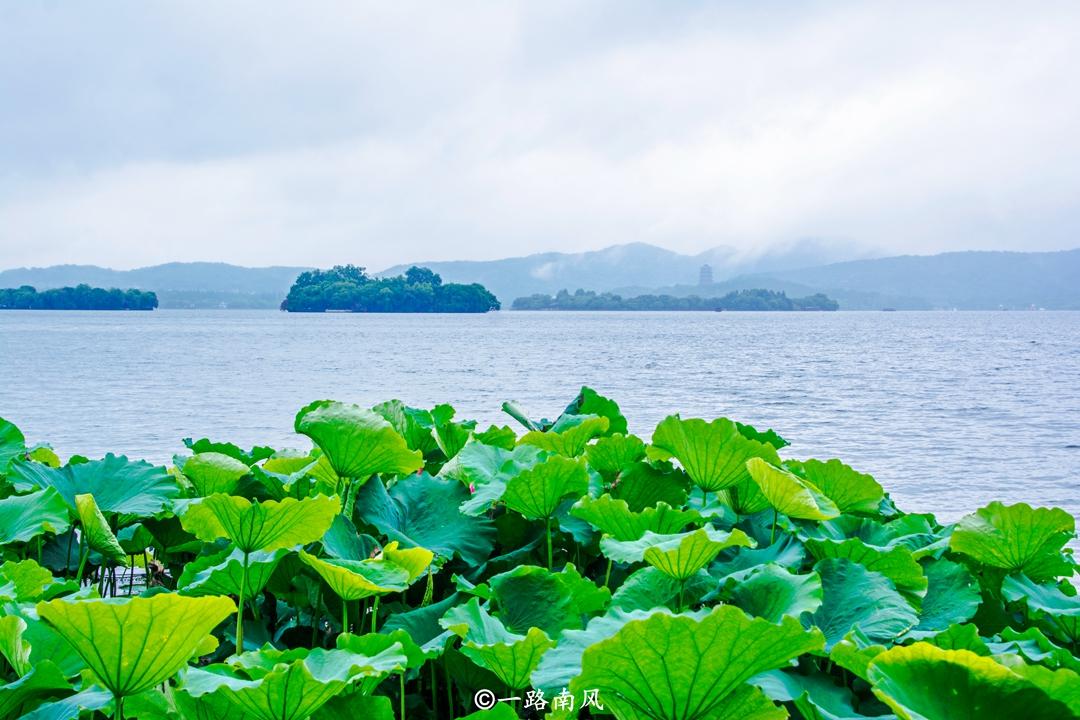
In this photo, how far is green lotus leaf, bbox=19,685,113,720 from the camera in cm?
103

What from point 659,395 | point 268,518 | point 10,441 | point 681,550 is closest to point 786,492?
point 681,550

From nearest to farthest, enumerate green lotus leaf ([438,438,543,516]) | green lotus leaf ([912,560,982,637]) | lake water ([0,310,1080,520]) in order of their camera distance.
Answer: green lotus leaf ([912,560,982,637]) → green lotus leaf ([438,438,543,516]) → lake water ([0,310,1080,520])

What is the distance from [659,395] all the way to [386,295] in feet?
395

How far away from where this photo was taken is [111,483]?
1936 millimetres

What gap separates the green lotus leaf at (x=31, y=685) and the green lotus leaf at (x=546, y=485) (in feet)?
2.62

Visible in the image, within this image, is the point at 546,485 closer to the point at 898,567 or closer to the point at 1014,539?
the point at 898,567

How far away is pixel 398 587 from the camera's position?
1.30 metres

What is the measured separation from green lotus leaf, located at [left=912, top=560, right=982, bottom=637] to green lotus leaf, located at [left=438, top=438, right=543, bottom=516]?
2.47 feet

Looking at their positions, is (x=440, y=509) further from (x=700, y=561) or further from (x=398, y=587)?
(x=700, y=561)

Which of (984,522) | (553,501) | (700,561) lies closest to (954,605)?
(984,522)

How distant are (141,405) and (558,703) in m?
20.8

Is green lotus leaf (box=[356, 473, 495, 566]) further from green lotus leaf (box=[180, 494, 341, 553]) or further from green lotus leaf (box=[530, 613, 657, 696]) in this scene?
green lotus leaf (box=[530, 613, 657, 696])

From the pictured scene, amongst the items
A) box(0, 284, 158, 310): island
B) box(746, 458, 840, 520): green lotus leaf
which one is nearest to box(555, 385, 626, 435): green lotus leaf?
box(746, 458, 840, 520): green lotus leaf

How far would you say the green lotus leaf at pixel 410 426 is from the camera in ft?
7.36
